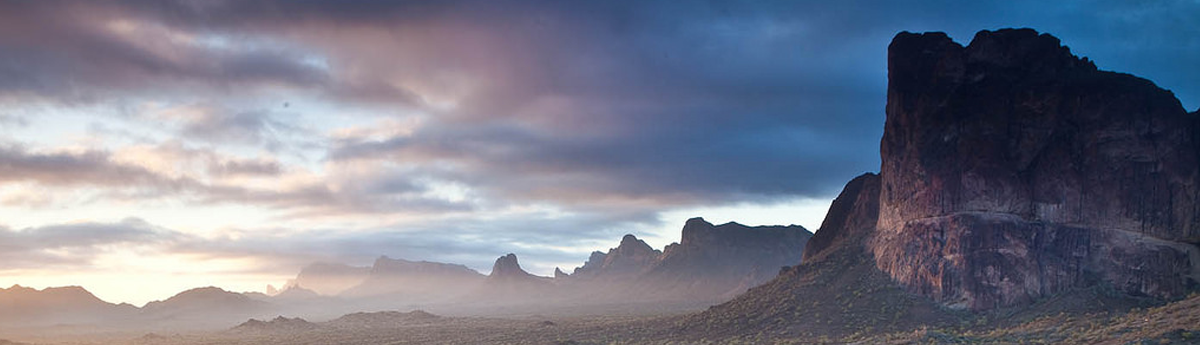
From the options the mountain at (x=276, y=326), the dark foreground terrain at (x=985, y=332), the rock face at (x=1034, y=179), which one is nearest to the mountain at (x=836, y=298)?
the dark foreground terrain at (x=985, y=332)

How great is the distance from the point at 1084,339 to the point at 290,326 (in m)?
118

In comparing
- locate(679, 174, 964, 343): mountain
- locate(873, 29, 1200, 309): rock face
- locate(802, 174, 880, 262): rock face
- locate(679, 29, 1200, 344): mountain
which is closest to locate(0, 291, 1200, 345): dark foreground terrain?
locate(679, 29, 1200, 344): mountain

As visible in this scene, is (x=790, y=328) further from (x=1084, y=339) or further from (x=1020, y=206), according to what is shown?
(x=1084, y=339)

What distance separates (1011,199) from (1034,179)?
208 cm

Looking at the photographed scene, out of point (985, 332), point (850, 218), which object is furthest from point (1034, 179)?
A: point (850, 218)

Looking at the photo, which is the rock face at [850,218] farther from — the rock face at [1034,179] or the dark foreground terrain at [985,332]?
the dark foreground terrain at [985,332]

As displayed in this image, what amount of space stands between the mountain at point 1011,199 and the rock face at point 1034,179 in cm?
9

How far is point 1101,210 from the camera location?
182 ft

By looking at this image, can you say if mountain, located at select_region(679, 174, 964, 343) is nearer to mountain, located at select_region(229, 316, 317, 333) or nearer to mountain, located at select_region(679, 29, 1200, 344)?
mountain, located at select_region(679, 29, 1200, 344)

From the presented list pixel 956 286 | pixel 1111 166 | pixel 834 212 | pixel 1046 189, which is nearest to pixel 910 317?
pixel 956 286

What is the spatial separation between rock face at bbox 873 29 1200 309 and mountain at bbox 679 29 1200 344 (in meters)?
0.09

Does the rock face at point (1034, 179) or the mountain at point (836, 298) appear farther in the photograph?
the mountain at point (836, 298)

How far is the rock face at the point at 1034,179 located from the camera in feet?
177

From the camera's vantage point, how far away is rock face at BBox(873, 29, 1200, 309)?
2119 inches
